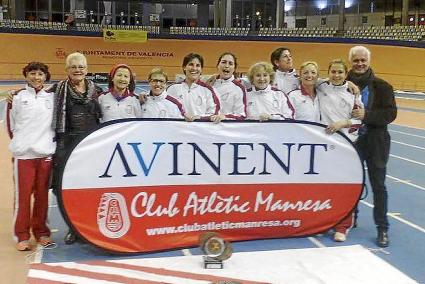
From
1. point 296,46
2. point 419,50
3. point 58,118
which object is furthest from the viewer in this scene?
point 296,46

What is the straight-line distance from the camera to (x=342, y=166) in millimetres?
5086

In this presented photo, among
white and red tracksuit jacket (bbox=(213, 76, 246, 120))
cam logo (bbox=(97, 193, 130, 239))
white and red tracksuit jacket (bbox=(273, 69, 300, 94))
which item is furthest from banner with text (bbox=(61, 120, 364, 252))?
white and red tracksuit jacket (bbox=(273, 69, 300, 94))

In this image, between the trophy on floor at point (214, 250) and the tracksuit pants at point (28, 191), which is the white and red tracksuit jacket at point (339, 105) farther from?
the tracksuit pants at point (28, 191)

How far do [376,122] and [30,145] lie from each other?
3290 millimetres

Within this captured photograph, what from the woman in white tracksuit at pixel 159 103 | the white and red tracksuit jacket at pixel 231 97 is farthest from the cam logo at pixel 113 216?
the white and red tracksuit jacket at pixel 231 97

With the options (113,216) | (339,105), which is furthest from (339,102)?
(113,216)

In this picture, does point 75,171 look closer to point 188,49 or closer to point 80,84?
point 80,84


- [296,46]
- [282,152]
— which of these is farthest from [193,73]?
[296,46]

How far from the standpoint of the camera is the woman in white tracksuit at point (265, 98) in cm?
529

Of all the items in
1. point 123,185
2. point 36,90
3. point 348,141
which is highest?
point 36,90

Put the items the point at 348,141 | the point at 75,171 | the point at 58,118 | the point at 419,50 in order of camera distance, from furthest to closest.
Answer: the point at 419,50 < the point at 348,141 < the point at 58,118 < the point at 75,171

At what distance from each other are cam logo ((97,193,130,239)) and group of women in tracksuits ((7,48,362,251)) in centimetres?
43

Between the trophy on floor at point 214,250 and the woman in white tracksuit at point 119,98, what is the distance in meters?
1.43

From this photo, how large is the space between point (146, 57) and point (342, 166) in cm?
2611
